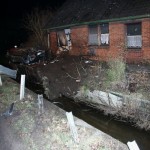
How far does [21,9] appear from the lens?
51.6 m

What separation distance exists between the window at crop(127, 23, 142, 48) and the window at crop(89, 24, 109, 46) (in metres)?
2.05

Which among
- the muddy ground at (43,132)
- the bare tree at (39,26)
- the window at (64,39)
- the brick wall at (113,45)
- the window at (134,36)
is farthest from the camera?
the bare tree at (39,26)

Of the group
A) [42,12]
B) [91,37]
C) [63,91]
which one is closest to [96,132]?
[63,91]

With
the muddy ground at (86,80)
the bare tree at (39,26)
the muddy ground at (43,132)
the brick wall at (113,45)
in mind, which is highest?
the bare tree at (39,26)

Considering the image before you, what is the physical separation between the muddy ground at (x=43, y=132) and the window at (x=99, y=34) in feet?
29.2

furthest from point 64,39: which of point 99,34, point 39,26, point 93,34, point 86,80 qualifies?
point 86,80

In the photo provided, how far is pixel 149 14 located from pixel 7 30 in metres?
41.2

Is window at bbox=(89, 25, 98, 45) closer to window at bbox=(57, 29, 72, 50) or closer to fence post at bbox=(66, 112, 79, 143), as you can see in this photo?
window at bbox=(57, 29, 72, 50)

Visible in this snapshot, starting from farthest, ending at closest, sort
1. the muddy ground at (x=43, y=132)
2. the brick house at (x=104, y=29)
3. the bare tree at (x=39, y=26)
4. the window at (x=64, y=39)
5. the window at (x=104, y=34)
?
the bare tree at (x=39, y=26)
the window at (x=64, y=39)
the window at (x=104, y=34)
the brick house at (x=104, y=29)
the muddy ground at (x=43, y=132)

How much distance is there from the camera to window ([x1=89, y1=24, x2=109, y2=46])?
1778 cm

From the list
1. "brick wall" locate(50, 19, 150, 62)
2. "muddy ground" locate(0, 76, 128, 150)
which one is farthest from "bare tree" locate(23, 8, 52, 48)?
"muddy ground" locate(0, 76, 128, 150)

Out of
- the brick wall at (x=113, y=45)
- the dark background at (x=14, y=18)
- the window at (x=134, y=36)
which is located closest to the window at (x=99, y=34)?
the brick wall at (x=113, y=45)

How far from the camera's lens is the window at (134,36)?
15453 millimetres

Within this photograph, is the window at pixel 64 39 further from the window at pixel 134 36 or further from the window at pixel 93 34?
the window at pixel 134 36
